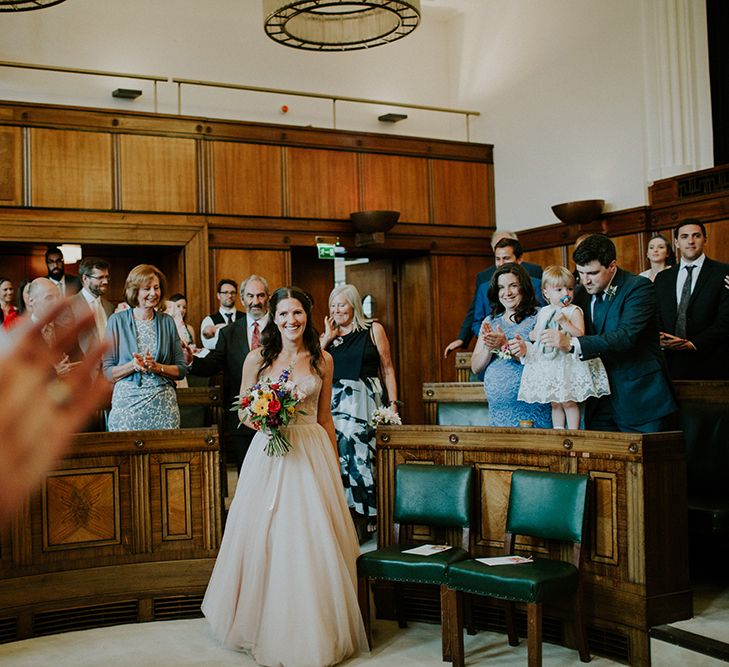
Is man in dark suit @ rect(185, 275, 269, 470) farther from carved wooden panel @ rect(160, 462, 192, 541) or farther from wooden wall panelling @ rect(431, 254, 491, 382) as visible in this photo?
wooden wall panelling @ rect(431, 254, 491, 382)

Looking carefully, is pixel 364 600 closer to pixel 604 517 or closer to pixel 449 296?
pixel 604 517

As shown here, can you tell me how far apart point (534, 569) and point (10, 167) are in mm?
7416

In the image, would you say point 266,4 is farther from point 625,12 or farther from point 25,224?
point 625,12

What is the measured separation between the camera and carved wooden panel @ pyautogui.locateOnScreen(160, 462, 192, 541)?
525 cm

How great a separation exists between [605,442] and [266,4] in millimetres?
4721

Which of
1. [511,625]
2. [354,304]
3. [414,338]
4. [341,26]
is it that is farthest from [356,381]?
[414,338]

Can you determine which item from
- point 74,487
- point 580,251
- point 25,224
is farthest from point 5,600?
point 25,224

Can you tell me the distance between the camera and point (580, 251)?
4844 mm

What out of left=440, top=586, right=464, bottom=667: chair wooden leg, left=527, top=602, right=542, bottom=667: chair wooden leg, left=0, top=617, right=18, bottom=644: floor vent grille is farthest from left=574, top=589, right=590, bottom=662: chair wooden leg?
left=0, top=617, right=18, bottom=644: floor vent grille

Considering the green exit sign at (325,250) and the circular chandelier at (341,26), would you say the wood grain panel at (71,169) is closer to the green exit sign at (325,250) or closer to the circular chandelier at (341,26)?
the green exit sign at (325,250)

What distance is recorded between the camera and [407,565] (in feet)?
14.7

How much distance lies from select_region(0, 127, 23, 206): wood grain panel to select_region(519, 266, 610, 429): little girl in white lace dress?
21.0ft

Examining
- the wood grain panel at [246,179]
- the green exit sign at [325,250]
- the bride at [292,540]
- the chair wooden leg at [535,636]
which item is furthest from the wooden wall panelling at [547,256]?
the chair wooden leg at [535,636]

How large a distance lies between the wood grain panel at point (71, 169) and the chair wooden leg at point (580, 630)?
725 centimetres
